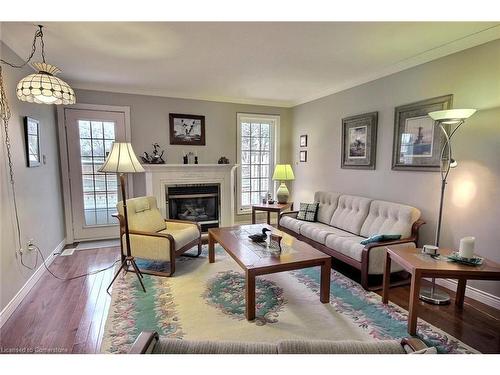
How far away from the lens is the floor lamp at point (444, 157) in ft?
7.55

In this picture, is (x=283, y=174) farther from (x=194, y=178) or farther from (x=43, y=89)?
(x=43, y=89)

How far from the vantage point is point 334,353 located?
980 millimetres

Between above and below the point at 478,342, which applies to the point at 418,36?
above

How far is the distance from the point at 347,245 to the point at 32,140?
3.60 metres

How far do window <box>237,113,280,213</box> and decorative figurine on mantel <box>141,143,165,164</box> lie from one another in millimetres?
1440

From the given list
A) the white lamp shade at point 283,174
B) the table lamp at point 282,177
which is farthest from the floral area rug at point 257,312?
the white lamp shade at point 283,174

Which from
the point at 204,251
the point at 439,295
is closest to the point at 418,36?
the point at 439,295

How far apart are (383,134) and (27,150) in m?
4.07

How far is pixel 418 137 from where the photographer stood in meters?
3.00

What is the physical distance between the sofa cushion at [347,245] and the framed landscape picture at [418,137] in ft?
3.51

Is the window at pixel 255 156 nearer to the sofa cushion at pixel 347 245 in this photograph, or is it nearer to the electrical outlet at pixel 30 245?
the sofa cushion at pixel 347 245

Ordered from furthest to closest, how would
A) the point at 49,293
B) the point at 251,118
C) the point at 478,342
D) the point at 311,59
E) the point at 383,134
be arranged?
the point at 251,118 → the point at 383,134 → the point at 311,59 → the point at 49,293 → the point at 478,342

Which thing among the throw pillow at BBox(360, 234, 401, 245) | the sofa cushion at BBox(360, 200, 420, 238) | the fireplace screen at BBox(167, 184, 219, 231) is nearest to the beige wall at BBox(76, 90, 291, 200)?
the fireplace screen at BBox(167, 184, 219, 231)

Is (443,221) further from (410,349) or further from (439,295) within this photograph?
(410,349)
